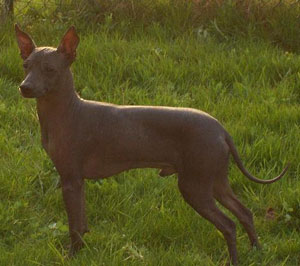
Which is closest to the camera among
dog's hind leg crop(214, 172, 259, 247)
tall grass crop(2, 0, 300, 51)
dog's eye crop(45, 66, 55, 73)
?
dog's eye crop(45, 66, 55, 73)

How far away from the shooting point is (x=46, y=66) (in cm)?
412

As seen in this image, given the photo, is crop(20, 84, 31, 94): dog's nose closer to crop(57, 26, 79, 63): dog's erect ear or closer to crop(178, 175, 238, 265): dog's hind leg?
crop(57, 26, 79, 63): dog's erect ear

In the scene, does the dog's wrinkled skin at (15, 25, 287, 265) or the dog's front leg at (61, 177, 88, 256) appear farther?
the dog's front leg at (61, 177, 88, 256)

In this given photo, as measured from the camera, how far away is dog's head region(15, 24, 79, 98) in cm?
405

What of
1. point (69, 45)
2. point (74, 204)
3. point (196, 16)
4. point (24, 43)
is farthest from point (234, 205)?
point (196, 16)

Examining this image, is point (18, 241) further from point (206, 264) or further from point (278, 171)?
point (278, 171)

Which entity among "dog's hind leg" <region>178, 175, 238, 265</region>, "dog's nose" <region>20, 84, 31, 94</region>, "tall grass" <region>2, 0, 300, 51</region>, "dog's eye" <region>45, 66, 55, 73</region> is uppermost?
"dog's eye" <region>45, 66, 55, 73</region>

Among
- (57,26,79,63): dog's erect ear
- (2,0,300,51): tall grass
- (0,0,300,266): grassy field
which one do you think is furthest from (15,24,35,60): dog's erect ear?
(2,0,300,51): tall grass

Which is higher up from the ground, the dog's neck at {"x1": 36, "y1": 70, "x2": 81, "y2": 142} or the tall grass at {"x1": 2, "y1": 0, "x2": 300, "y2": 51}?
the dog's neck at {"x1": 36, "y1": 70, "x2": 81, "y2": 142}

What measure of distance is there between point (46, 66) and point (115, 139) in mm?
559

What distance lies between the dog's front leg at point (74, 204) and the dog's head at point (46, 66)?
56 centimetres

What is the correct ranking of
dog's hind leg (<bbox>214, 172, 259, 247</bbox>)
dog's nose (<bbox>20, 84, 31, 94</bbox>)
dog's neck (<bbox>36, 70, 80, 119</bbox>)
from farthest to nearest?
dog's hind leg (<bbox>214, 172, 259, 247</bbox>) → dog's neck (<bbox>36, 70, 80, 119</bbox>) → dog's nose (<bbox>20, 84, 31, 94</bbox>)

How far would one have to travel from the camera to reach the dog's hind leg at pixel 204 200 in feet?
13.7

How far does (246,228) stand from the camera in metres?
4.47
